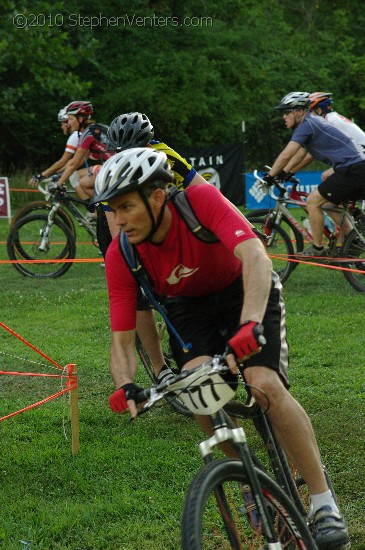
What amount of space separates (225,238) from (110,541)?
5.38ft

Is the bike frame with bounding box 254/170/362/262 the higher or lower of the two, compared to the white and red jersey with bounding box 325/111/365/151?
lower

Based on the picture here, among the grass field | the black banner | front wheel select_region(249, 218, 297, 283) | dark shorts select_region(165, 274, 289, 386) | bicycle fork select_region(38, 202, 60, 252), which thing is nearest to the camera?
dark shorts select_region(165, 274, 289, 386)

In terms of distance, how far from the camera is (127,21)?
30.9 meters

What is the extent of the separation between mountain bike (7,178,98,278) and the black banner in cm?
1041

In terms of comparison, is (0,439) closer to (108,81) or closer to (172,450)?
(172,450)

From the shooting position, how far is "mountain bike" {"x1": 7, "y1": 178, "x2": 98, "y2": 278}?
39.1 feet

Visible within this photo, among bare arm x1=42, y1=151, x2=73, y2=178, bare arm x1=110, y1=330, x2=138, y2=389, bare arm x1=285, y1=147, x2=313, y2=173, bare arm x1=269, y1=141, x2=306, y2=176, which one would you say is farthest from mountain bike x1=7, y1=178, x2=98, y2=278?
bare arm x1=110, y1=330, x2=138, y2=389

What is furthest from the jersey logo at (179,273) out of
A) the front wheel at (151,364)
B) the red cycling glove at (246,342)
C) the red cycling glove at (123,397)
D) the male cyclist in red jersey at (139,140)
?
the front wheel at (151,364)

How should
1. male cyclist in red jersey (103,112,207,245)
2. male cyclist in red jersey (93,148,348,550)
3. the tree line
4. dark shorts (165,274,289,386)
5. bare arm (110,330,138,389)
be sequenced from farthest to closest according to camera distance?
the tree line < male cyclist in red jersey (103,112,207,245) < dark shorts (165,274,289,386) < bare arm (110,330,138,389) < male cyclist in red jersey (93,148,348,550)

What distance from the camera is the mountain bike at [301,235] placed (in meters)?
10.2

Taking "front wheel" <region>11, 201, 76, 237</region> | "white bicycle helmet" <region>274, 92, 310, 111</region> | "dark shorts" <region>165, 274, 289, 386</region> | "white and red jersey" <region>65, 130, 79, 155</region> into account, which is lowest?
"front wheel" <region>11, 201, 76, 237</region>

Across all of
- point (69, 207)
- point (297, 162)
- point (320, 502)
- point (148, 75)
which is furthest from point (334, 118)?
point (148, 75)

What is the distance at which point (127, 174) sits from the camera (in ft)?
11.5

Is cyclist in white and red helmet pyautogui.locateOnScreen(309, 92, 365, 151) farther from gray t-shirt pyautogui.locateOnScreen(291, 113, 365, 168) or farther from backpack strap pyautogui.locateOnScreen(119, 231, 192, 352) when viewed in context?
backpack strap pyautogui.locateOnScreen(119, 231, 192, 352)
